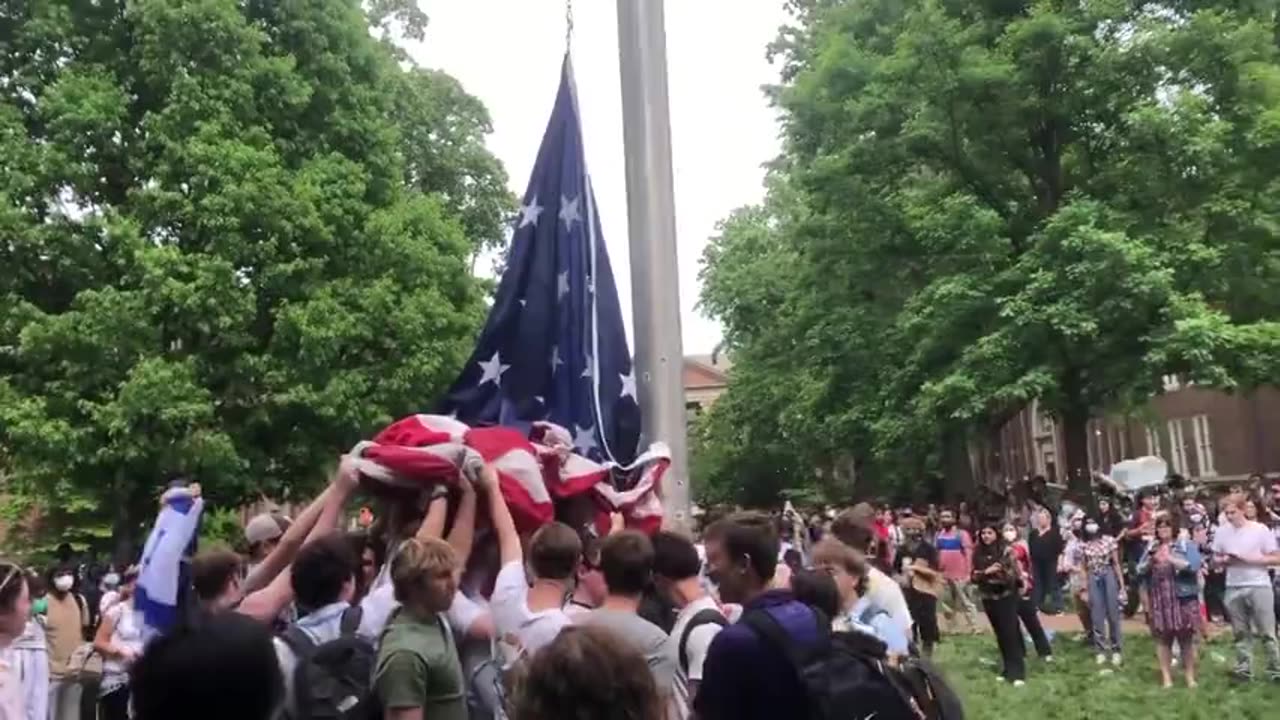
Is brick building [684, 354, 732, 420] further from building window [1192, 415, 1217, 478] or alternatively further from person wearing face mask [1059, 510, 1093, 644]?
person wearing face mask [1059, 510, 1093, 644]

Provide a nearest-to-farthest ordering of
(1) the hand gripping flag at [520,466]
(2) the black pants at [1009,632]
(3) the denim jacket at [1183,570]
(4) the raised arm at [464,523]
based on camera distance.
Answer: (4) the raised arm at [464,523]
(1) the hand gripping flag at [520,466]
(3) the denim jacket at [1183,570]
(2) the black pants at [1009,632]

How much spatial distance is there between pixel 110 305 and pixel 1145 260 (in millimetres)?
16678

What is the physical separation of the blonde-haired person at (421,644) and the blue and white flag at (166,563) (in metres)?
2.00

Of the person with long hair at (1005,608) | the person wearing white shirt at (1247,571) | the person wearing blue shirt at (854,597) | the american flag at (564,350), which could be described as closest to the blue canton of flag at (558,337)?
the american flag at (564,350)

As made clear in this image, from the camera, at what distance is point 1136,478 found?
32750mm

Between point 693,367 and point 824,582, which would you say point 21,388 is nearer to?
point 824,582

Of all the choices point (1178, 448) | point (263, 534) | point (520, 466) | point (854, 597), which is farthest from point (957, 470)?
point (520, 466)

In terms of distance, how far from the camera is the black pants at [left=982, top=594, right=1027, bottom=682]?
14242mm

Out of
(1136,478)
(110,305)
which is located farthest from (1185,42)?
(110,305)

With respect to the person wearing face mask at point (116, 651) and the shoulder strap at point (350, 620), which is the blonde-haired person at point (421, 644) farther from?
the person wearing face mask at point (116, 651)

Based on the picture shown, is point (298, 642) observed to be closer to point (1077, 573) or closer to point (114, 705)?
point (114, 705)

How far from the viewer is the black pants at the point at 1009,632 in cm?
1424

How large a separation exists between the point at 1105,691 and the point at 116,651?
887cm

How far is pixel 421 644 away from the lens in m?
4.31
